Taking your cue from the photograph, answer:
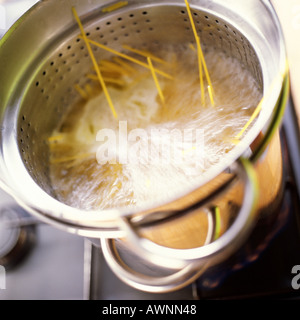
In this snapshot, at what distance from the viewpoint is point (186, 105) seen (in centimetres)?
77

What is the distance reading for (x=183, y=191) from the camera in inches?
17.0

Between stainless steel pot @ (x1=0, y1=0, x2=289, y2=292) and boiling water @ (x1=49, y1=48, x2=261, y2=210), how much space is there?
0.12 feet

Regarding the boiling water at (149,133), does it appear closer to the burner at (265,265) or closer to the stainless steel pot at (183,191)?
the stainless steel pot at (183,191)

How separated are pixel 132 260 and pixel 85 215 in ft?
0.89

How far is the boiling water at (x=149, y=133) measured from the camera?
67 centimetres

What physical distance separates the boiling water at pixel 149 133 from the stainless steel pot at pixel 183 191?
0.12 ft

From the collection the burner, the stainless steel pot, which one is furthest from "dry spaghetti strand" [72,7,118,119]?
the burner

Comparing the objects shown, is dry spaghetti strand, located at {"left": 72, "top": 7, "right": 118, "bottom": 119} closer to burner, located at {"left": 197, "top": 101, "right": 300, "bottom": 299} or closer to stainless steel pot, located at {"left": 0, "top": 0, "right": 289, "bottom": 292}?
stainless steel pot, located at {"left": 0, "top": 0, "right": 289, "bottom": 292}

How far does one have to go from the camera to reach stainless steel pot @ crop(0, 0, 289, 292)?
1.53 ft

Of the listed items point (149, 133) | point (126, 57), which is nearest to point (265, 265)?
point (149, 133)

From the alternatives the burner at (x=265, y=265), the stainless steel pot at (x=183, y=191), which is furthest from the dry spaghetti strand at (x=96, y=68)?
the burner at (x=265, y=265)

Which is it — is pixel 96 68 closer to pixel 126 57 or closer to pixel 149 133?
pixel 126 57
